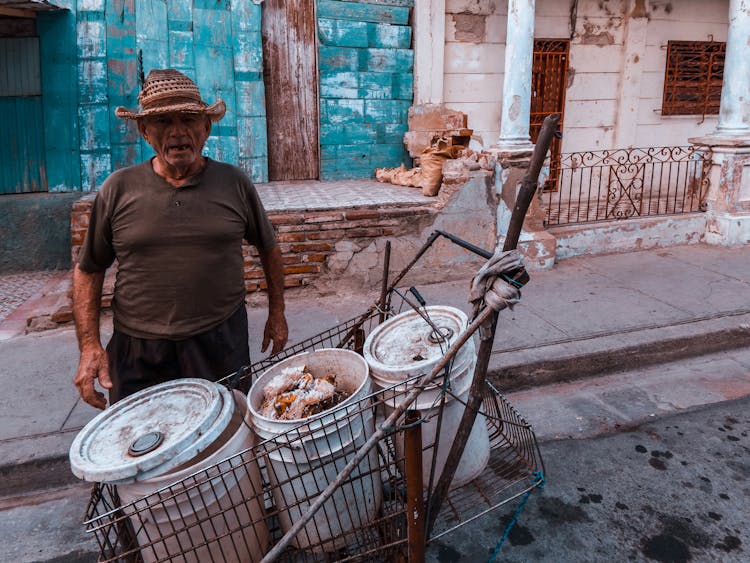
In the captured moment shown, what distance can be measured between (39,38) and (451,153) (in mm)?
4553

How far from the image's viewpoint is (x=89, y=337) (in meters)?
2.45

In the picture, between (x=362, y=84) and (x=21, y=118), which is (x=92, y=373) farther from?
(x=362, y=84)

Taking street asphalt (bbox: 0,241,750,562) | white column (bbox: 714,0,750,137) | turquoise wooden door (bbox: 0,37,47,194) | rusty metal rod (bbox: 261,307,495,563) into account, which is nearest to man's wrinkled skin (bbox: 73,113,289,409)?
street asphalt (bbox: 0,241,750,562)

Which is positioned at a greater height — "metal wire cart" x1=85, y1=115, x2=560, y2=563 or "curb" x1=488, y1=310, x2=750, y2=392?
"metal wire cart" x1=85, y1=115, x2=560, y2=563

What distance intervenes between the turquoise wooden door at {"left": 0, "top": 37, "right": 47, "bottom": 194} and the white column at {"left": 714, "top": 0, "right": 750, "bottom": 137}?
8135mm

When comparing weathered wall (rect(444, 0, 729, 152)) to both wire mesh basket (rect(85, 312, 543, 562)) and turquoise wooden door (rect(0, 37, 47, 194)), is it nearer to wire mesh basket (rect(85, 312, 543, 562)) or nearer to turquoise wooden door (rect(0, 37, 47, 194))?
turquoise wooden door (rect(0, 37, 47, 194))

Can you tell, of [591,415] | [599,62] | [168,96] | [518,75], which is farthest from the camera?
[599,62]

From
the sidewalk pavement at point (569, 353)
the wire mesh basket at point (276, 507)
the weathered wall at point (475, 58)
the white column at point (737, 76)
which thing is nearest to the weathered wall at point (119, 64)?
the sidewalk pavement at point (569, 353)

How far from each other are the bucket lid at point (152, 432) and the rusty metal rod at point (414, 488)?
60 centimetres

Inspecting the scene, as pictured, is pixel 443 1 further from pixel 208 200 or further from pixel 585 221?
pixel 208 200

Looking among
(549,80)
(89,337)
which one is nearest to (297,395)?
(89,337)

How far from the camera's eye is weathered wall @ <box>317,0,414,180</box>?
7188 millimetres

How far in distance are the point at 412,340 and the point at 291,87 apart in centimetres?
567

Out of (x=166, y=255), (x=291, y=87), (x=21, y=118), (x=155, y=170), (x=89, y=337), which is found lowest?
(x=89, y=337)
